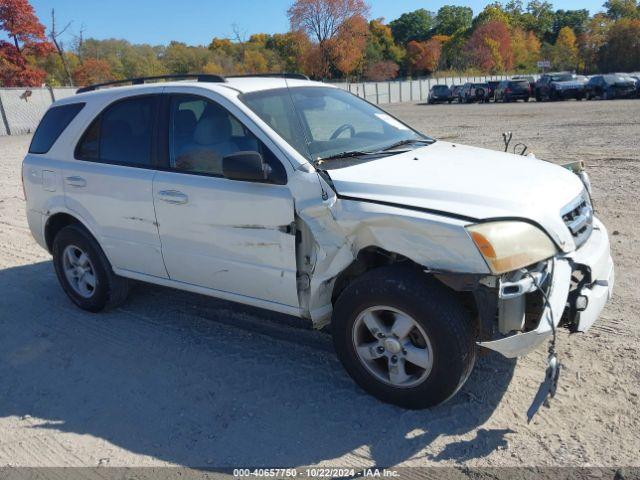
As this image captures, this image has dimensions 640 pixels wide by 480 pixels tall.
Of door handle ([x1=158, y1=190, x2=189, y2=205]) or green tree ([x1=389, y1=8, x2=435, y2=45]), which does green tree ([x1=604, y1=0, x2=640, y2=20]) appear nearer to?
green tree ([x1=389, y1=8, x2=435, y2=45])

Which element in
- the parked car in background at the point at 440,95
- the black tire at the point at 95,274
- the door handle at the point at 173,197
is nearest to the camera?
the door handle at the point at 173,197

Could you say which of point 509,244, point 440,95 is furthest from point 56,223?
point 440,95

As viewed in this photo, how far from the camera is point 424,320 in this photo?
316 centimetres

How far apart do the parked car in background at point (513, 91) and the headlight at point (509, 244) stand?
37323mm

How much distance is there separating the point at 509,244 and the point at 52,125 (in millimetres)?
4286

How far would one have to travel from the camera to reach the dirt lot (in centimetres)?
310

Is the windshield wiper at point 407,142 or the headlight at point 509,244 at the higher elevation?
the windshield wiper at point 407,142

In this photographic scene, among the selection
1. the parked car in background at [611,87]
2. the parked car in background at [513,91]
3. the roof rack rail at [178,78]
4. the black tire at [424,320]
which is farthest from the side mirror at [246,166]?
the parked car in background at [513,91]

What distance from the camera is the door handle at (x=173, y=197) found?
4.11 metres

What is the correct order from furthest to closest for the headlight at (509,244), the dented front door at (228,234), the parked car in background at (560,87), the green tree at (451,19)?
the green tree at (451,19) → the parked car in background at (560,87) → the dented front door at (228,234) → the headlight at (509,244)

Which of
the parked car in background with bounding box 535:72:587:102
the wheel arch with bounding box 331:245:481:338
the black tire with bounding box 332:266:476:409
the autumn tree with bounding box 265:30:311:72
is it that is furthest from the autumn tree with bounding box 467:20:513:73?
the black tire with bounding box 332:266:476:409

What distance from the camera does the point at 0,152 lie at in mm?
19312

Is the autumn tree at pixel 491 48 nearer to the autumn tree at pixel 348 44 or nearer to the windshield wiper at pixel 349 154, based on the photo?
the autumn tree at pixel 348 44

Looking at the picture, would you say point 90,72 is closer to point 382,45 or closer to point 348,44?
point 348,44
